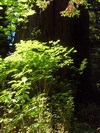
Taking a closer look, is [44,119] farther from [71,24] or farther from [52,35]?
[71,24]

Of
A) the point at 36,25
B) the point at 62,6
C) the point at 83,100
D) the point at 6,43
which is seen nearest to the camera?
the point at 36,25

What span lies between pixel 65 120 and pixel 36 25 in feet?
8.63

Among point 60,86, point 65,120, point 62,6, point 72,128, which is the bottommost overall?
point 72,128

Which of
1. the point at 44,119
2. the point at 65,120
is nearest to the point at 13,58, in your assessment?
the point at 44,119

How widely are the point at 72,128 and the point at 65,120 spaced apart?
0.40 metres

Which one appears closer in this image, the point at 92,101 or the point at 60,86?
the point at 60,86

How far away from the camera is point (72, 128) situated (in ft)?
11.5

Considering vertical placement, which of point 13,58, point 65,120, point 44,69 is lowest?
point 65,120

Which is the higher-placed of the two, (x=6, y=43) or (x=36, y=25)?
(x=36, y=25)

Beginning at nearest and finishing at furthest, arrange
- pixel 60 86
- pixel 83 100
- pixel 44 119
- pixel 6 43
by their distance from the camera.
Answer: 1. pixel 44 119
2. pixel 60 86
3. pixel 83 100
4. pixel 6 43

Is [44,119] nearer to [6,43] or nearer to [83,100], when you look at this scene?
[83,100]

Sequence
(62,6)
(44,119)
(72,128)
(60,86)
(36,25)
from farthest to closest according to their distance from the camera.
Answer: (62,6) < (36,25) < (60,86) < (72,128) < (44,119)

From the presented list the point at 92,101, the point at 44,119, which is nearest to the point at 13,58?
the point at 44,119

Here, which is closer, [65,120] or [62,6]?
[65,120]
